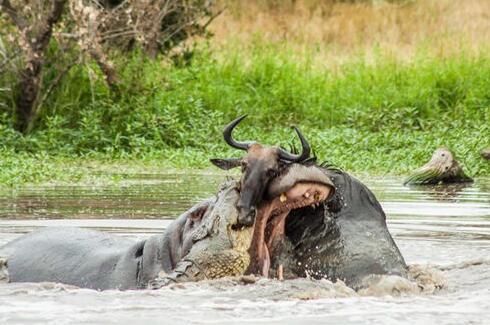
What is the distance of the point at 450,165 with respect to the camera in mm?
12133

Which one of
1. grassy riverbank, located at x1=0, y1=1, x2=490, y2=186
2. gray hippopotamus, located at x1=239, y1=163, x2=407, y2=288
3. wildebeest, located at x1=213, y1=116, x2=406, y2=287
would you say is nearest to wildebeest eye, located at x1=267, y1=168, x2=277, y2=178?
wildebeest, located at x1=213, y1=116, x2=406, y2=287

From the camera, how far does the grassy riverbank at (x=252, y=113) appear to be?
13.5m

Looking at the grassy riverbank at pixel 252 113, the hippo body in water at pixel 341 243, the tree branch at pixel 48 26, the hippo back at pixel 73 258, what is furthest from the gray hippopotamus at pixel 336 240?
the tree branch at pixel 48 26

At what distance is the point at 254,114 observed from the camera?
54.3 ft

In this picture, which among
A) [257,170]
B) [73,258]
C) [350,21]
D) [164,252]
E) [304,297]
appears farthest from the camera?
[350,21]

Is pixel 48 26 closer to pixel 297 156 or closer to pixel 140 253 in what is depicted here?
pixel 140 253

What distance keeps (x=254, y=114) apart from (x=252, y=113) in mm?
27

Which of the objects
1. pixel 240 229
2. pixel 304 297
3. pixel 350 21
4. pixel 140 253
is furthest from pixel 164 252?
pixel 350 21

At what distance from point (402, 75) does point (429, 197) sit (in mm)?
6719

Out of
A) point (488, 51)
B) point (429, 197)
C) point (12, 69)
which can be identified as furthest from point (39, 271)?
point (488, 51)

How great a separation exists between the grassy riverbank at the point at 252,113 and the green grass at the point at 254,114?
16 millimetres

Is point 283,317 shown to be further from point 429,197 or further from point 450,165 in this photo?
point 450,165

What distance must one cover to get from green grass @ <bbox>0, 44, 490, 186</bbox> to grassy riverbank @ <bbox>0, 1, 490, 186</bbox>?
16 mm

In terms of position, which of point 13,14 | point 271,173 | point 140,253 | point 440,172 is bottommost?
point 440,172
